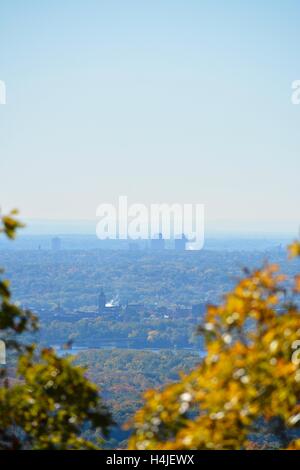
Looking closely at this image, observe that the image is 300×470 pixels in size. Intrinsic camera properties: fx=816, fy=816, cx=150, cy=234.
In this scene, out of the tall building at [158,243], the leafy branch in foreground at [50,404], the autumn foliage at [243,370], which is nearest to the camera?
the autumn foliage at [243,370]

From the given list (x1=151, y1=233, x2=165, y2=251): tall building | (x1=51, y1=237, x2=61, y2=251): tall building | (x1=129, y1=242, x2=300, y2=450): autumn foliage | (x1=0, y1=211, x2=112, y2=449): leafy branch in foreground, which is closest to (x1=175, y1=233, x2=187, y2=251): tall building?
(x1=151, y1=233, x2=165, y2=251): tall building

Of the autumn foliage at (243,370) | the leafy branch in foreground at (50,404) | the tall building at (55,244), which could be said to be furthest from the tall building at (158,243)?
the autumn foliage at (243,370)

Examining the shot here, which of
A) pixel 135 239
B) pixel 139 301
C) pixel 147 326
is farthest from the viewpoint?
pixel 135 239

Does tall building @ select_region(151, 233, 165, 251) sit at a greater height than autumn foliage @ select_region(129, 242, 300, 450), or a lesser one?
lesser

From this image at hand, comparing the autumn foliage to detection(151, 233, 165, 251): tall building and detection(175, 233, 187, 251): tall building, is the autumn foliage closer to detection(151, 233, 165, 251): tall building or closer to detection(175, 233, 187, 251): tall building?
detection(175, 233, 187, 251): tall building

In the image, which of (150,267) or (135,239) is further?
(135,239)

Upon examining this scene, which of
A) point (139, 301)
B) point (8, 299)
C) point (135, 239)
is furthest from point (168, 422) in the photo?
point (135, 239)

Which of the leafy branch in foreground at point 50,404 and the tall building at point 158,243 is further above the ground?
the leafy branch in foreground at point 50,404

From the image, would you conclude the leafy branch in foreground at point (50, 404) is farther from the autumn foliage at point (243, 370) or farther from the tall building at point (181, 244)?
the tall building at point (181, 244)

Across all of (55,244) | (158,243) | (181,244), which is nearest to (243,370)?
(55,244)

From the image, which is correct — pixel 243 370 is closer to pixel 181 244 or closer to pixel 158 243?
pixel 181 244

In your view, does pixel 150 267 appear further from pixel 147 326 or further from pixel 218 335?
pixel 218 335
